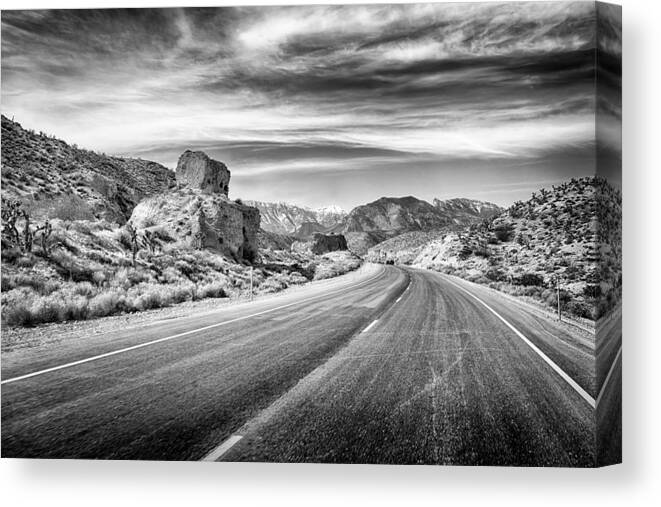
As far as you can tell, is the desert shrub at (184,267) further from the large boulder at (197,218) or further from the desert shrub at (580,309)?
the desert shrub at (580,309)

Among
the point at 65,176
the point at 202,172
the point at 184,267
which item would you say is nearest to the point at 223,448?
the point at 202,172

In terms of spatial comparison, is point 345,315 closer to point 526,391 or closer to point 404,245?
point 526,391

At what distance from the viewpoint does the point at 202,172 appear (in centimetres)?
724

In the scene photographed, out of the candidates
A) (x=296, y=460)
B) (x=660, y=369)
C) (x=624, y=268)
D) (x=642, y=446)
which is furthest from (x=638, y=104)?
(x=296, y=460)

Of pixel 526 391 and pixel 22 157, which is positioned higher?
pixel 22 157

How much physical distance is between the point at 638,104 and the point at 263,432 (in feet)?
19.6

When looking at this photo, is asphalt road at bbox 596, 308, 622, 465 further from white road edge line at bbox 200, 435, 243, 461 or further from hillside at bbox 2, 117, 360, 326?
hillside at bbox 2, 117, 360, 326

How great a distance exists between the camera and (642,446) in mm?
5285

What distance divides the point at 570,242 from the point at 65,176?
8705mm

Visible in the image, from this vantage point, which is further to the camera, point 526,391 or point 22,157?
point 22,157

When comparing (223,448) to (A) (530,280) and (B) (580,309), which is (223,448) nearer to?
(B) (580,309)

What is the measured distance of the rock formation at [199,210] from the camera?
23.2 ft

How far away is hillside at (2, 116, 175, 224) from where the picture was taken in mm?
6488

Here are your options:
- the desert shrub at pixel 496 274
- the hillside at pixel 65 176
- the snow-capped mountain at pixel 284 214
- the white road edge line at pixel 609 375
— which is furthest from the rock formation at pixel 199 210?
the white road edge line at pixel 609 375
